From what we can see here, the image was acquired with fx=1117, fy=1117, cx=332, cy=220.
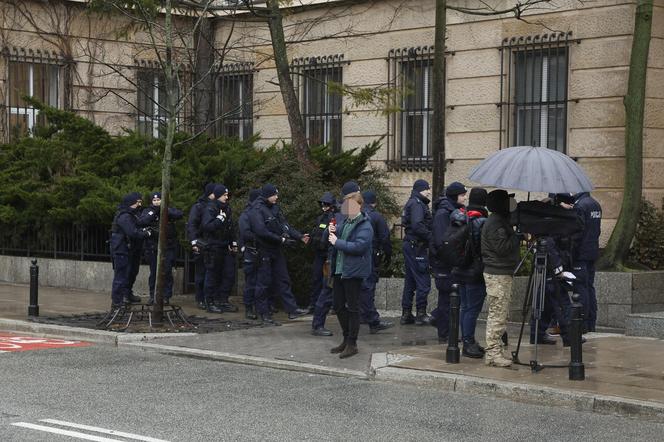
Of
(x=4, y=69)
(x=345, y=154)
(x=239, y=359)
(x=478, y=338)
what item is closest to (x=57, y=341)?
(x=239, y=359)

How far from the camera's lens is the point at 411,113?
21938 mm

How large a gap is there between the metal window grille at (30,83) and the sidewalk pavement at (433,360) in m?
8.54

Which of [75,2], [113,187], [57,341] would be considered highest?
[75,2]

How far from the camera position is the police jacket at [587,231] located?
14.0m

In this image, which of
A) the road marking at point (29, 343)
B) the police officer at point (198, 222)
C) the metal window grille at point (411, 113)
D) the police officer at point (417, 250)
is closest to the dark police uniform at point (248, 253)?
the police officer at point (198, 222)

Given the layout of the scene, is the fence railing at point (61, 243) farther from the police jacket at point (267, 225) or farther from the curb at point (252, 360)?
the curb at point (252, 360)

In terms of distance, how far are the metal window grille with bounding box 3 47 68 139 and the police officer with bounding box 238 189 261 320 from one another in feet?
31.4

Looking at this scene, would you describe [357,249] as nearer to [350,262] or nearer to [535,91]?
[350,262]

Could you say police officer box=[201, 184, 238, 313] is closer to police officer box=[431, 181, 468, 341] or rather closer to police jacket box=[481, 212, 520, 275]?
police officer box=[431, 181, 468, 341]

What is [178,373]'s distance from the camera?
11812 mm

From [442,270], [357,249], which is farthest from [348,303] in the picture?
[442,270]

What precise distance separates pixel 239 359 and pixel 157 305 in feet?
8.53

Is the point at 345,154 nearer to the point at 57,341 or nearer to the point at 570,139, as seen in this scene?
the point at 570,139

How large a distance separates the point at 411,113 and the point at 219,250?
6.58 meters
